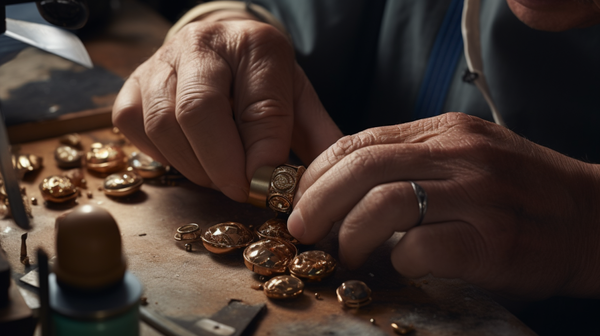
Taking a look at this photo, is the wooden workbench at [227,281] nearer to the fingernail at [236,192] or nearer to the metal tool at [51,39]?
the fingernail at [236,192]

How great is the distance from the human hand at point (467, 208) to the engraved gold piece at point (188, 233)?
0.16 metres

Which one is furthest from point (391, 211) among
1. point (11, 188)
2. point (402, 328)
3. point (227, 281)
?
point (11, 188)

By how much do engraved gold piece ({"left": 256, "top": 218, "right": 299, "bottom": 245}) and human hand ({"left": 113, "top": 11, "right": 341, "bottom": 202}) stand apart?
0.09m

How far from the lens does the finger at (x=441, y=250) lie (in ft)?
2.23

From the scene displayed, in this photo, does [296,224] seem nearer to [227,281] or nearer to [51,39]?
[227,281]

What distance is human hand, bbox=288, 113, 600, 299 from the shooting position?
693 millimetres

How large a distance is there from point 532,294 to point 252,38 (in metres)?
0.69

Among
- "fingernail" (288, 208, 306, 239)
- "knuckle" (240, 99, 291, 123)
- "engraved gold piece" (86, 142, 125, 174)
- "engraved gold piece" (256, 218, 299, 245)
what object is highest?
"knuckle" (240, 99, 291, 123)

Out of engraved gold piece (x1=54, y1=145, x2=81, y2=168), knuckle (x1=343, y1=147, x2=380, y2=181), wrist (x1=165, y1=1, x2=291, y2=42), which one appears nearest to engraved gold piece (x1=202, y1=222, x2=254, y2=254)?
knuckle (x1=343, y1=147, x2=380, y2=181)

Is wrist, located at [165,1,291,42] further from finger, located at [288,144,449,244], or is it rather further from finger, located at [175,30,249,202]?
finger, located at [288,144,449,244]

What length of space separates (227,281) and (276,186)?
17cm

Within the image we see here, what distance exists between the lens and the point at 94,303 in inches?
18.6

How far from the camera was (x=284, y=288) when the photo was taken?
0.69 metres

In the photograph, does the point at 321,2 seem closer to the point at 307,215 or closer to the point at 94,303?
the point at 307,215
